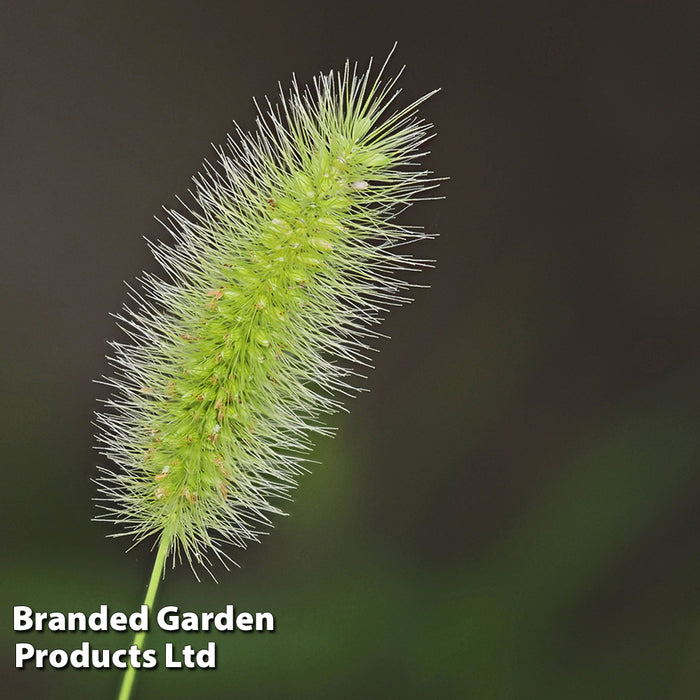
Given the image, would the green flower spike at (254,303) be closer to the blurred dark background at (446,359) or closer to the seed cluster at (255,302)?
the seed cluster at (255,302)

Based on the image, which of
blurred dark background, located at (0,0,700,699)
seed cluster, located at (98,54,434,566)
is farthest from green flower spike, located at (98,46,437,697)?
blurred dark background, located at (0,0,700,699)

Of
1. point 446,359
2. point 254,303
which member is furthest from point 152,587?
point 446,359

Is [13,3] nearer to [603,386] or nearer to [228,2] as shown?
[228,2]

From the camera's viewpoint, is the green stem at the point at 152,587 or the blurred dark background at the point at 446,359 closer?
the green stem at the point at 152,587

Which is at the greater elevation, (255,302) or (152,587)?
(255,302)

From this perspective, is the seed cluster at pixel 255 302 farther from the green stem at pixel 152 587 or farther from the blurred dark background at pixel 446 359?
the blurred dark background at pixel 446 359

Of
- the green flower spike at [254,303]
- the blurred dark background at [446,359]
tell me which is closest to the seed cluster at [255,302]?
the green flower spike at [254,303]

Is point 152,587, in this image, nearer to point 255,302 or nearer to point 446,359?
point 255,302

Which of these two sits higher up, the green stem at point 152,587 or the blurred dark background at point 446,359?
the blurred dark background at point 446,359

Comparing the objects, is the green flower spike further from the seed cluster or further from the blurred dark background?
the blurred dark background
